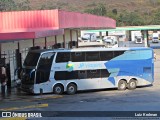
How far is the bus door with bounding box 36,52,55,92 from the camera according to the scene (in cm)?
2458

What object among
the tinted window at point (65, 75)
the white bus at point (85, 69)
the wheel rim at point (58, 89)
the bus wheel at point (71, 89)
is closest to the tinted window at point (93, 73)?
the white bus at point (85, 69)

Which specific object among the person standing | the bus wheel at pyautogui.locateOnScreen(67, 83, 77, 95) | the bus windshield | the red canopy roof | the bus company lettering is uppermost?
the red canopy roof

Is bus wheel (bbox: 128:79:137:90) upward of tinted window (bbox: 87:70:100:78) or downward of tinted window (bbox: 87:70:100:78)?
downward

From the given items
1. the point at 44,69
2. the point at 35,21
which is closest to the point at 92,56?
the point at 44,69

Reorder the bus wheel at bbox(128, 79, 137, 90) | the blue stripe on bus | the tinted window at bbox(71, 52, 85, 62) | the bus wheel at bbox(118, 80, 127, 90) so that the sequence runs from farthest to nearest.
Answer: the bus wheel at bbox(128, 79, 137, 90) < the bus wheel at bbox(118, 80, 127, 90) < the blue stripe on bus < the tinted window at bbox(71, 52, 85, 62)

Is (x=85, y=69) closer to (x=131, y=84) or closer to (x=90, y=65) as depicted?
(x=90, y=65)

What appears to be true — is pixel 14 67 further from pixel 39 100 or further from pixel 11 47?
pixel 39 100

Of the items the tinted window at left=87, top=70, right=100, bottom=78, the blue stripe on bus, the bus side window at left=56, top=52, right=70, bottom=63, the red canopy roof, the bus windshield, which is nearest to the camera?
the bus windshield

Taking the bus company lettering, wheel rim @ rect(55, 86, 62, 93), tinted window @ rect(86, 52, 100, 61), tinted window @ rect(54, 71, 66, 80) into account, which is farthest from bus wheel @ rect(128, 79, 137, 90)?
wheel rim @ rect(55, 86, 62, 93)

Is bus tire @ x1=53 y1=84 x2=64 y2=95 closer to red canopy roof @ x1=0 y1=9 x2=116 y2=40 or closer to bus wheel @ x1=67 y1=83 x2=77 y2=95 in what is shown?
bus wheel @ x1=67 y1=83 x2=77 y2=95

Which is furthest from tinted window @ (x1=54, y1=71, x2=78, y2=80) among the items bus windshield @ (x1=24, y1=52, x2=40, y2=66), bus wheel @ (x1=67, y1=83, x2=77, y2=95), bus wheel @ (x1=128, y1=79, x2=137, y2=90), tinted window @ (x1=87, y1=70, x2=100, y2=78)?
bus wheel @ (x1=128, y1=79, x2=137, y2=90)

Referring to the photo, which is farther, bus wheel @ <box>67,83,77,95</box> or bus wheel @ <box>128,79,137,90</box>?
bus wheel @ <box>128,79,137,90</box>

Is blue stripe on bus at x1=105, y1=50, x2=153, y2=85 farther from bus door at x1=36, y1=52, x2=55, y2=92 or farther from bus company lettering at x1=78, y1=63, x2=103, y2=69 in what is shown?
bus door at x1=36, y1=52, x2=55, y2=92

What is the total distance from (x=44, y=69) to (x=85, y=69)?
2.60 m
